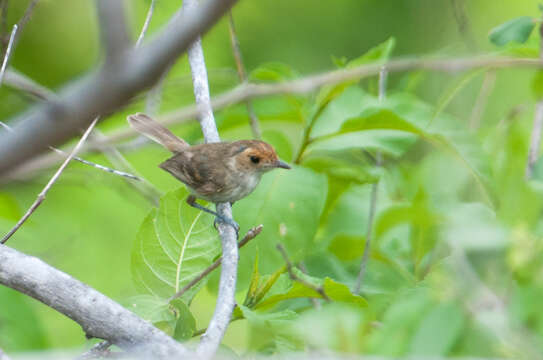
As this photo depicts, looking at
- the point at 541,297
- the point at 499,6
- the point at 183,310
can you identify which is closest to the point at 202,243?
the point at 183,310

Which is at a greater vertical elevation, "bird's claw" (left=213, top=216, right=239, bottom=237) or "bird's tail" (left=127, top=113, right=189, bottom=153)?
"bird's tail" (left=127, top=113, right=189, bottom=153)

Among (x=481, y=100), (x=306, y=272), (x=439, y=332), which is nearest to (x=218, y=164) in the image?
(x=306, y=272)

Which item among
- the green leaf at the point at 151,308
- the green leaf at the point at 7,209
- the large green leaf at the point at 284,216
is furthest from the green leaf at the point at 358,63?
the green leaf at the point at 7,209

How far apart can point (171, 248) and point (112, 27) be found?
1.55 m

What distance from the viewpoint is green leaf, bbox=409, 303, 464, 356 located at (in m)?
1.15

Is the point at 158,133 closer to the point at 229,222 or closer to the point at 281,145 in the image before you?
the point at 281,145

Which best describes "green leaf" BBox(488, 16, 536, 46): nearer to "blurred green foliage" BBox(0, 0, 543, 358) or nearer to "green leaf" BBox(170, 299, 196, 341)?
"blurred green foliage" BBox(0, 0, 543, 358)

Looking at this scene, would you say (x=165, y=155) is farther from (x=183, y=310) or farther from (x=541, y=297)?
(x=541, y=297)

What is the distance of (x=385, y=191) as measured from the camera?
3.29 metres

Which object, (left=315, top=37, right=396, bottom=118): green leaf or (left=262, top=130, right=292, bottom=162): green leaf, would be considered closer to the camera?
(left=315, top=37, right=396, bottom=118): green leaf

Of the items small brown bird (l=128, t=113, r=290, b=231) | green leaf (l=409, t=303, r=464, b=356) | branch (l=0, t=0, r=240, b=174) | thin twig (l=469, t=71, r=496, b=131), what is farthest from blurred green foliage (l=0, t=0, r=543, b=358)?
branch (l=0, t=0, r=240, b=174)

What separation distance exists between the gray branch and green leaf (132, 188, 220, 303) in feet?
0.34

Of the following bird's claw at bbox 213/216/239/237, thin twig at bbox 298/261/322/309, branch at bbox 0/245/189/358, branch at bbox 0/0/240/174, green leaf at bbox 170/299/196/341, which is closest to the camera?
branch at bbox 0/0/240/174

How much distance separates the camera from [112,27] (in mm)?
855
